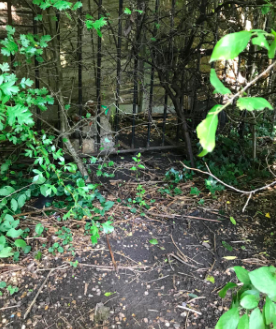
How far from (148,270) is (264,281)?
1499 millimetres

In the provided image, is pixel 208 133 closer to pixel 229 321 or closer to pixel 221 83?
pixel 221 83

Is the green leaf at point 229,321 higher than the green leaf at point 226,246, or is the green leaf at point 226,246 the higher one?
the green leaf at point 229,321

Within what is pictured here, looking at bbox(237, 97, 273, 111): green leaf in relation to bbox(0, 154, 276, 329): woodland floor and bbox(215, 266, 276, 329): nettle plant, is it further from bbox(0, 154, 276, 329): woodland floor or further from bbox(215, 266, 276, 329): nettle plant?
bbox(0, 154, 276, 329): woodland floor

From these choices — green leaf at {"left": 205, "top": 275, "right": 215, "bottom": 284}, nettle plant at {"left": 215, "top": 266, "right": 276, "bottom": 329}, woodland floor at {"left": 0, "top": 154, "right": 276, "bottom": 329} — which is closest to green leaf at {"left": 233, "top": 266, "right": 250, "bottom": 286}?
nettle plant at {"left": 215, "top": 266, "right": 276, "bottom": 329}

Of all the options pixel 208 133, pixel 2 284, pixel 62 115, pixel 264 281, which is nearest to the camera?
pixel 208 133

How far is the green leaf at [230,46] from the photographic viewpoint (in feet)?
1.94

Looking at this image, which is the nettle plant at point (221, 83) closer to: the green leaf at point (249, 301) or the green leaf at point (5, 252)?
the green leaf at point (249, 301)

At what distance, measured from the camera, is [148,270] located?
7.20 ft

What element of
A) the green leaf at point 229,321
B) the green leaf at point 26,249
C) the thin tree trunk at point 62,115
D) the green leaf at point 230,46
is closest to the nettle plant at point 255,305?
the green leaf at point 229,321

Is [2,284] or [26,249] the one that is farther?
[26,249]

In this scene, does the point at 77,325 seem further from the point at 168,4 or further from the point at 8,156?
the point at 168,4

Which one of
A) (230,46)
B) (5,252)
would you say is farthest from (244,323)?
(5,252)

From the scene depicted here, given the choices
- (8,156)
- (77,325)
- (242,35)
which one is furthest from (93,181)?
(242,35)

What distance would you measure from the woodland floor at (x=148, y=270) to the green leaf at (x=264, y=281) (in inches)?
48.4
